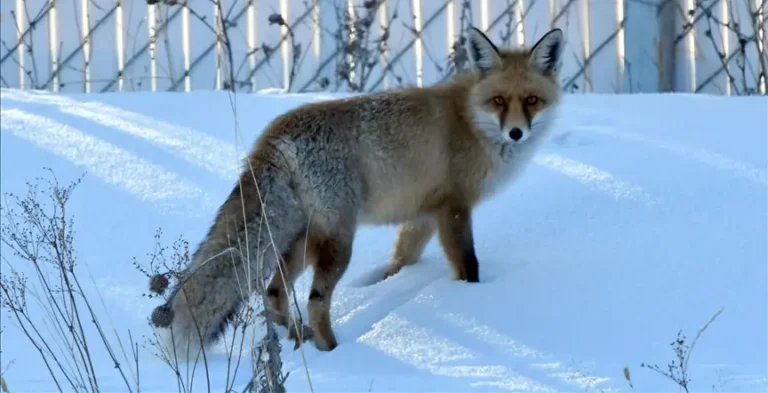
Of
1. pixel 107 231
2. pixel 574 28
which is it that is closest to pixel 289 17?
pixel 574 28

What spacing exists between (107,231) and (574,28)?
3.43m

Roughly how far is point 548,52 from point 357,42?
94.0 inches

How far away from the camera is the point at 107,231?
5.02 m

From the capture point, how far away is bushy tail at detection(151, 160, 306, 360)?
3727 millimetres

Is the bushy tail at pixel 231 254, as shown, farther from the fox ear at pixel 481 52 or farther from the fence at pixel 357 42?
the fence at pixel 357 42

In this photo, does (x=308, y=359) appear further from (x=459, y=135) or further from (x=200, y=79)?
(x=200, y=79)

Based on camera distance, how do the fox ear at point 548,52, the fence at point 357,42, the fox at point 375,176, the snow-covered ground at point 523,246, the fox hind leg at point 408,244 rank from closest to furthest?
the snow-covered ground at point 523,246 → the fox at point 375,176 → the fox ear at point 548,52 → the fox hind leg at point 408,244 → the fence at point 357,42

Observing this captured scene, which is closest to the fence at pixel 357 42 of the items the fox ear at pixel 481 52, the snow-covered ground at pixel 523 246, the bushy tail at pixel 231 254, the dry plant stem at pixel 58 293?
the snow-covered ground at pixel 523 246

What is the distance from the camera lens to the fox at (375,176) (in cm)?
392

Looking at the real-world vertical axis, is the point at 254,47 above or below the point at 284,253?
above

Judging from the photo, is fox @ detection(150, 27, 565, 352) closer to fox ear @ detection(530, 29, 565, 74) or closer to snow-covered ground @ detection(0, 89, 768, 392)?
fox ear @ detection(530, 29, 565, 74)

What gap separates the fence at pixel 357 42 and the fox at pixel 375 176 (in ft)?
7.29

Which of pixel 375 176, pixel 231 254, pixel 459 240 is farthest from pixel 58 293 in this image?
pixel 459 240

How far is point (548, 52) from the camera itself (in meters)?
4.50
